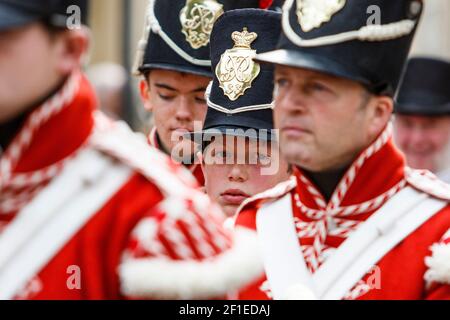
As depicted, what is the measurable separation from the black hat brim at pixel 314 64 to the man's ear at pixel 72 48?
32.3 inches

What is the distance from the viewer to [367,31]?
4332mm

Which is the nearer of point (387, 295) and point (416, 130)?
point (387, 295)

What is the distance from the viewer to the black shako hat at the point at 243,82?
206 inches

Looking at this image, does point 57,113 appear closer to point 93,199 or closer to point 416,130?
point 93,199

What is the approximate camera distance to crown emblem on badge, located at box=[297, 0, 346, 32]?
436cm

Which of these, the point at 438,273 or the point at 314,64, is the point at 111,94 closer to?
the point at 314,64

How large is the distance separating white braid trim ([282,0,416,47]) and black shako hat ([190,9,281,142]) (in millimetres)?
822

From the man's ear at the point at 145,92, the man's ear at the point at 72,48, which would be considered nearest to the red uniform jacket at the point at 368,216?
the man's ear at the point at 72,48

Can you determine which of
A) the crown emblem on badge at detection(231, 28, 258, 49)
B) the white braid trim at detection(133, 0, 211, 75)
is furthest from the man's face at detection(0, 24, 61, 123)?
the white braid trim at detection(133, 0, 211, 75)

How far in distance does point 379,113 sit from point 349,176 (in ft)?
0.68
